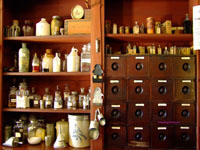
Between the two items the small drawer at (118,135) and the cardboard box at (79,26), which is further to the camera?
the cardboard box at (79,26)

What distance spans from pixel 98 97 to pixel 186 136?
82cm

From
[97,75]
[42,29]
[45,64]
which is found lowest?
[97,75]

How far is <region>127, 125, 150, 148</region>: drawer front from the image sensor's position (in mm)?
1704

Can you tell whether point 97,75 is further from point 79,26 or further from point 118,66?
point 79,26

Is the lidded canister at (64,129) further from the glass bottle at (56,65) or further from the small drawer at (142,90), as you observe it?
the small drawer at (142,90)

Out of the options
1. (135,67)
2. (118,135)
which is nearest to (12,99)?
(118,135)

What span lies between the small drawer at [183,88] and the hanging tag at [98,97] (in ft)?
2.11

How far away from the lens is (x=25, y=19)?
2.12m

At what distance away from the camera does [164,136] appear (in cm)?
171

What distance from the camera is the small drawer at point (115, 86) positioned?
1.71 metres

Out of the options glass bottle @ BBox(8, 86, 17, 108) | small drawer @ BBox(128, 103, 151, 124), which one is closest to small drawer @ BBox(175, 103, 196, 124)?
small drawer @ BBox(128, 103, 151, 124)

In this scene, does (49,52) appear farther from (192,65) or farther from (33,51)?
(192,65)

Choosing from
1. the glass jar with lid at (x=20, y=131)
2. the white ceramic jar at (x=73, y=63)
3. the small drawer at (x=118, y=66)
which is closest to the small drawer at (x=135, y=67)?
the small drawer at (x=118, y=66)

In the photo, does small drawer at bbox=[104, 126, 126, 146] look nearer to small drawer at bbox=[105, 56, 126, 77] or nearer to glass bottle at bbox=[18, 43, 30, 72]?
small drawer at bbox=[105, 56, 126, 77]
